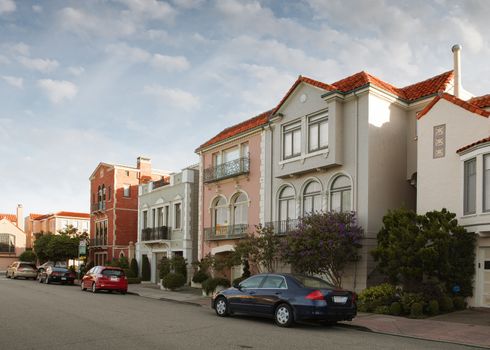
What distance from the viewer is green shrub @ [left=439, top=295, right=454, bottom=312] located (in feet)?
51.6

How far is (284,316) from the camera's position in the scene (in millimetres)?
13211

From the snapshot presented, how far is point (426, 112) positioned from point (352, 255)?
5.67 meters

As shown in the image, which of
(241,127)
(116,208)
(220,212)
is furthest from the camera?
(116,208)

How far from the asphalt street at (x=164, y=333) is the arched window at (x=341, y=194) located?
7706mm

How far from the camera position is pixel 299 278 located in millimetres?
13758

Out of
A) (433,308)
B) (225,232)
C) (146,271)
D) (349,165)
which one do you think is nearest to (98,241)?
(146,271)

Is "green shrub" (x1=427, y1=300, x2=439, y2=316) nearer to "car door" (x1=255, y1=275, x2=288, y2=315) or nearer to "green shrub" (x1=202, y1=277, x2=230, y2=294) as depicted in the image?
"car door" (x1=255, y1=275, x2=288, y2=315)

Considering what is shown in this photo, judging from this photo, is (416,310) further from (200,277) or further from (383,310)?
(200,277)

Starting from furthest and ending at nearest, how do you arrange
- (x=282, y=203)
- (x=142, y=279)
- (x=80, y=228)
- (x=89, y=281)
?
(x=80, y=228) → (x=142, y=279) → (x=89, y=281) → (x=282, y=203)

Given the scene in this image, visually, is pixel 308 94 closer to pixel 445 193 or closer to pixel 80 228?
pixel 445 193

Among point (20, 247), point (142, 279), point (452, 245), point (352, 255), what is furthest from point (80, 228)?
point (452, 245)

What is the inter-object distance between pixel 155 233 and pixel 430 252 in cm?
2258

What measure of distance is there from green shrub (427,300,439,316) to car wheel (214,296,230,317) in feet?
18.9

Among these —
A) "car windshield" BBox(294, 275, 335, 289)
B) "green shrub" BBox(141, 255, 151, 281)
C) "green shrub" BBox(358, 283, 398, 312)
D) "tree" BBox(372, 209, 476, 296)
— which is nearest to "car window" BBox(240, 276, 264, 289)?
"car windshield" BBox(294, 275, 335, 289)
